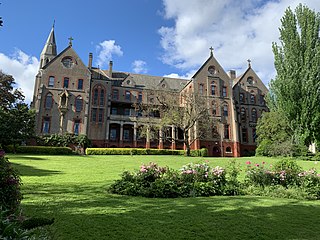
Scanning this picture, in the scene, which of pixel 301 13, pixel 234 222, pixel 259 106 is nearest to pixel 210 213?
pixel 234 222

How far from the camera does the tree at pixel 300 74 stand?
26844mm

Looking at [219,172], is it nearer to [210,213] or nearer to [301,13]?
[210,213]

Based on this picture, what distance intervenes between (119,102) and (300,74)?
1119 inches

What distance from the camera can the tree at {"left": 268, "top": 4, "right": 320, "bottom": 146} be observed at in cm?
2684

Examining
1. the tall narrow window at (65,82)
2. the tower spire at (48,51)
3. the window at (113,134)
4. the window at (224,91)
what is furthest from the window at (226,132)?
the tower spire at (48,51)

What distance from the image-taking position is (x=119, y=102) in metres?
43.8

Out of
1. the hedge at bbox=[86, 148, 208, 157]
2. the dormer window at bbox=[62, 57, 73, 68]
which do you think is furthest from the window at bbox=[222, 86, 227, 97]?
the dormer window at bbox=[62, 57, 73, 68]

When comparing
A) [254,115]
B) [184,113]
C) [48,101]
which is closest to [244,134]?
[254,115]

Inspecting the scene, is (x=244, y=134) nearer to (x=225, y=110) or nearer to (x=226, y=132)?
(x=226, y=132)

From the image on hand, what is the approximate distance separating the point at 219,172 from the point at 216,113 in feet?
112

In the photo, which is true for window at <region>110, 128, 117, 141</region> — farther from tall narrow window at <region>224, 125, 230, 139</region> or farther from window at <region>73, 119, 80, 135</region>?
tall narrow window at <region>224, 125, 230, 139</region>

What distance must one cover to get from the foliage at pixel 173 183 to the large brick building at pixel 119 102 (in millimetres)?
25340

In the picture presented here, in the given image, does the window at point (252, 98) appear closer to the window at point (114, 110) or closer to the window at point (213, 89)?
the window at point (213, 89)

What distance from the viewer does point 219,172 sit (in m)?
9.93
